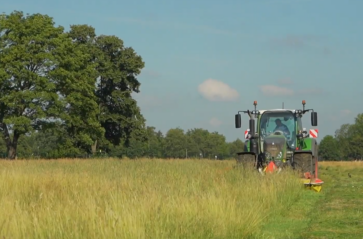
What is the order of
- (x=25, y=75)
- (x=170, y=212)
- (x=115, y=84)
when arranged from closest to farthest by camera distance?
(x=170, y=212) < (x=25, y=75) < (x=115, y=84)

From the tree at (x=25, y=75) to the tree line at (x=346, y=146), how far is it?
→ 8105 cm

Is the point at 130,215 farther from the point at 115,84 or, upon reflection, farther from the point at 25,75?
the point at 115,84

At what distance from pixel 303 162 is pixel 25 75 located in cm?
2708

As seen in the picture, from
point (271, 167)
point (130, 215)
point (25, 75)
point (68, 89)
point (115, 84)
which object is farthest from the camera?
point (115, 84)

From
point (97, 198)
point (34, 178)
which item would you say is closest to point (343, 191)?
point (34, 178)

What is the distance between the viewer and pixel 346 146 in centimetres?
12131

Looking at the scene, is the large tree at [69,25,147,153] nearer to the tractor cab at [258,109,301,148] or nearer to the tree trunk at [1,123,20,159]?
the tree trunk at [1,123,20,159]

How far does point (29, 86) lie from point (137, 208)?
1443 inches

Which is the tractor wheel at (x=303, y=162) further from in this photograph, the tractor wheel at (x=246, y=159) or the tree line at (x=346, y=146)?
the tree line at (x=346, y=146)

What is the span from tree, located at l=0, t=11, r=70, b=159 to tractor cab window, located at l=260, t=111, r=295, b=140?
23769 mm

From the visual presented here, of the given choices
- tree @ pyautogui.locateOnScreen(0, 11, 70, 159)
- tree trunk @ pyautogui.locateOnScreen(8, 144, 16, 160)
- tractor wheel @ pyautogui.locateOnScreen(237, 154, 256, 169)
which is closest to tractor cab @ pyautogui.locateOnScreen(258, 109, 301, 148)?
tractor wheel @ pyautogui.locateOnScreen(237, 154, 256, 169)

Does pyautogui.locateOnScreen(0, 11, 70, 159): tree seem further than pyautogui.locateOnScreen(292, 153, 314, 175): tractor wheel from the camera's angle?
Yes

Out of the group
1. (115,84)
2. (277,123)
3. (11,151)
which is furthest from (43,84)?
(277,123)

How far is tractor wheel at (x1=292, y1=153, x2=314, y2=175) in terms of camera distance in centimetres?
1923
